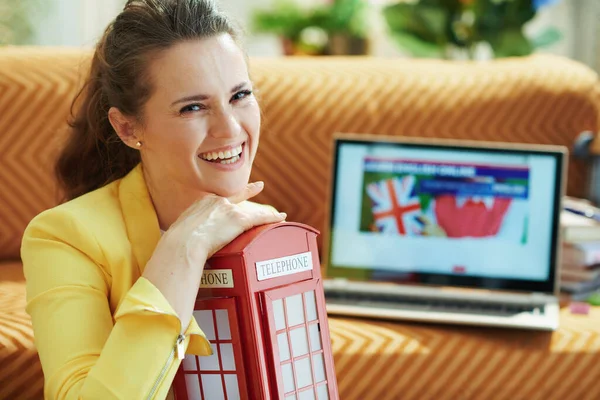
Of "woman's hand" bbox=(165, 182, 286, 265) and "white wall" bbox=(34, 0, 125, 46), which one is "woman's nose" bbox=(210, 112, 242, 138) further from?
"white wall" bbox=(34, 0, 125, 46)

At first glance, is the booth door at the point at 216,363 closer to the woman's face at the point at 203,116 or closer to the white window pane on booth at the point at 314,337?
the white window pane on booth at the point at 314,337

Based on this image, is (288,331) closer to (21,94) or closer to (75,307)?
(75,307)

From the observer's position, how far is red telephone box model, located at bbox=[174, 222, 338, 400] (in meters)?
1.00

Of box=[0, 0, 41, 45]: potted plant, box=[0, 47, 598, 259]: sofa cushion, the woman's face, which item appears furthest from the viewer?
box=[0, 0, 41, 45]: potted plant

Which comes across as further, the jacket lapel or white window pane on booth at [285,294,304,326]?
the jacket lapel

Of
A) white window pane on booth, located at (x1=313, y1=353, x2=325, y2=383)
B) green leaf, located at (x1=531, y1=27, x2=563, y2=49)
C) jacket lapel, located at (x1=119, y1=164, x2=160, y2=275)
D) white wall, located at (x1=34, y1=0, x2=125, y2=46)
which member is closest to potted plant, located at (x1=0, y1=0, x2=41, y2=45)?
white wall, located at (x1=34, y1=0, x2=125, y2=46)

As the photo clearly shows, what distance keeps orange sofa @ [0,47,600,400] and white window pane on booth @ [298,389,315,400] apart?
0.50m

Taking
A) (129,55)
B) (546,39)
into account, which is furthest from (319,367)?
(546,39)

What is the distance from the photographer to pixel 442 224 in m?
1.89

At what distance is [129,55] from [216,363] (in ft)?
1.56

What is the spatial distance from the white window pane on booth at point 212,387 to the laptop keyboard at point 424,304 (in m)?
Answer: 0.75

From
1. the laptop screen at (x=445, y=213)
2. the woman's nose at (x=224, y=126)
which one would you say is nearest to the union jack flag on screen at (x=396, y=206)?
the laptop screen at (x=445, y=213)

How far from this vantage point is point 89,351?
1.05 meters

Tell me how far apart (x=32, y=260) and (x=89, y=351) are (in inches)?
6.9
